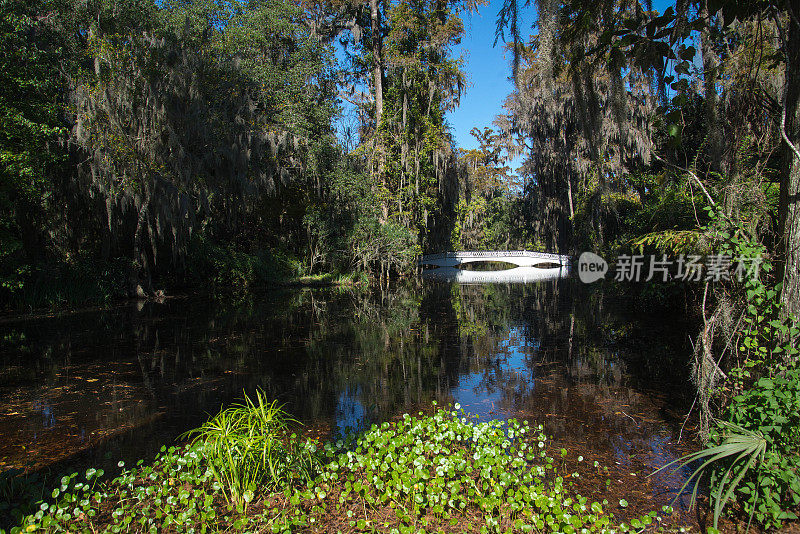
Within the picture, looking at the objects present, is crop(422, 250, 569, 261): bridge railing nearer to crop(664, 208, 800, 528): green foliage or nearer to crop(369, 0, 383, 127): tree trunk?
crop(369, 0, 383, 127): tree trunk

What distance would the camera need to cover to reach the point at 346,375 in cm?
638

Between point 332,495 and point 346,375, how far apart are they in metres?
3.32

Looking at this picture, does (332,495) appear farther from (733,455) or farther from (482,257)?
(482,257)

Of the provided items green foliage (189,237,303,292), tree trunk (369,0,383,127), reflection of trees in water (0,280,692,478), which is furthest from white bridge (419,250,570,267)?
reflection of trees in water (0,280,692,478)

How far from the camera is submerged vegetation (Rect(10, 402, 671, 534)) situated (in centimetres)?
268

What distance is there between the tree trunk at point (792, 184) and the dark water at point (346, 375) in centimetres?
154

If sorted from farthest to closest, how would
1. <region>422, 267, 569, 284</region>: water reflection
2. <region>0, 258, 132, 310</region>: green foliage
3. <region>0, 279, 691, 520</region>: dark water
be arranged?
<region>422, 267, 569, 284</region>: water reflection → <region>0, 258, 132, 310</region>: green foliage → <region>0, 279, 691, 520</region>: dark water

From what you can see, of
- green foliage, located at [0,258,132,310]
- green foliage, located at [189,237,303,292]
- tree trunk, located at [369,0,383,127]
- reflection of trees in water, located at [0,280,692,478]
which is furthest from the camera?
tree trunk, located at [369,0,383,127]

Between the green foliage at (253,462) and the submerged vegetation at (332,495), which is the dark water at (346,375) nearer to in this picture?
the submerged vegetation at (332,495)

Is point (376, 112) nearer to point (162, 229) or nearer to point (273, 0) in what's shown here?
point (273, 0)

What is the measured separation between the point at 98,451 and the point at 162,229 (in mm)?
10657

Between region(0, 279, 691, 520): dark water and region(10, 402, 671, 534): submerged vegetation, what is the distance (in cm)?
77

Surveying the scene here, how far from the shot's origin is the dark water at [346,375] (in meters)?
4.25

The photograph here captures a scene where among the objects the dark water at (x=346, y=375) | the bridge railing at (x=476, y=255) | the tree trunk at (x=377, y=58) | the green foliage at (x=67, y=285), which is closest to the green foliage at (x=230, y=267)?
the green foliage at (x=67, y=285)
